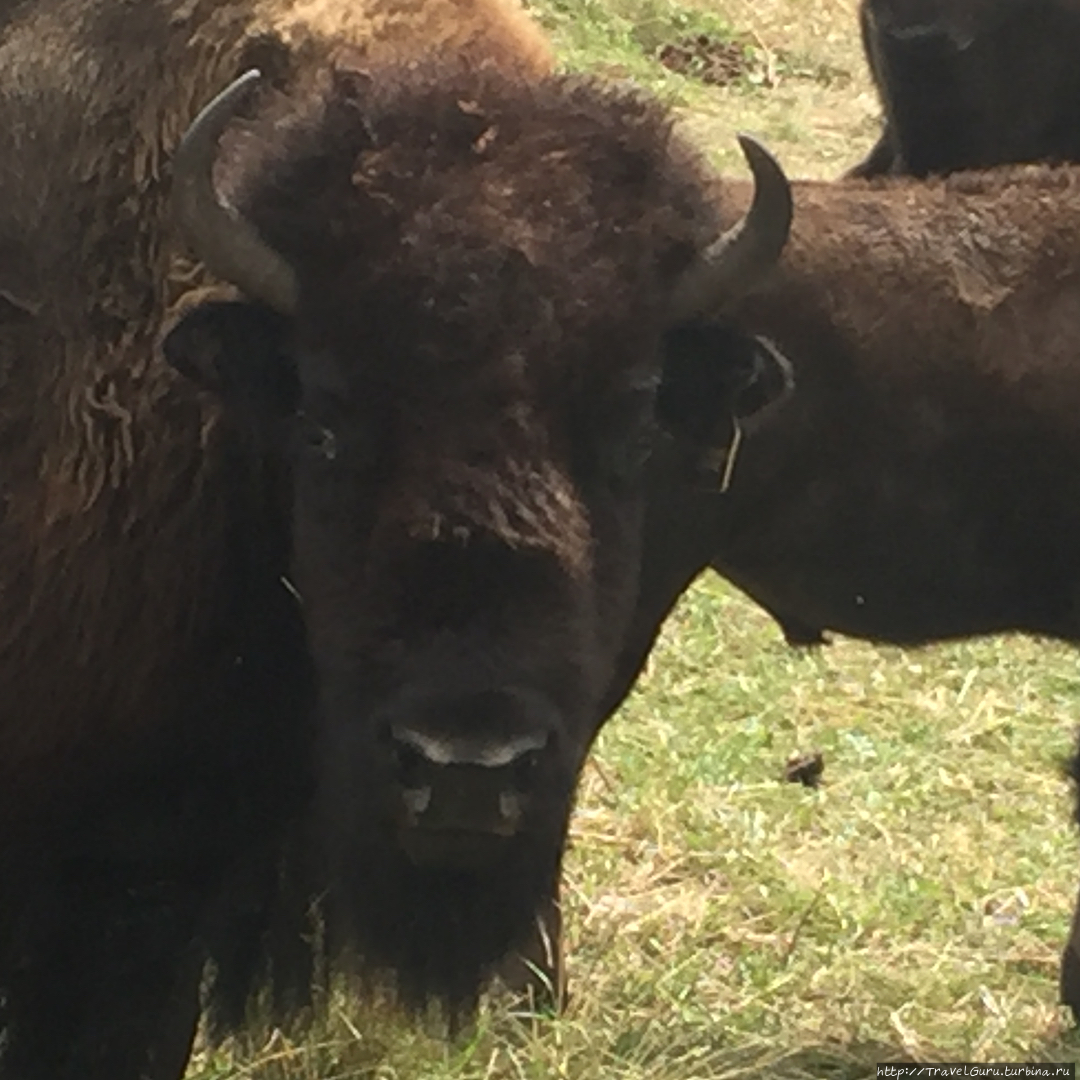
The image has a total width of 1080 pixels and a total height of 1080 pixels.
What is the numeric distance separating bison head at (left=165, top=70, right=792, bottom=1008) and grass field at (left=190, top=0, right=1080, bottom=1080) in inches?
37.6

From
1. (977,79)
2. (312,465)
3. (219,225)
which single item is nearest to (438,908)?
(312,465)

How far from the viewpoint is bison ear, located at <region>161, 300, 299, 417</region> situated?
2766 mm

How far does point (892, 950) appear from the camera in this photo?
4234mm

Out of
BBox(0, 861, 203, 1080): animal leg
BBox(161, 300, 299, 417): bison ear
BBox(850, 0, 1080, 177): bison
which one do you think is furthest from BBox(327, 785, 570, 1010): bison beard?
BBox(850, 0, 1080, 177): bison

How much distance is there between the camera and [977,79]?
4660mm

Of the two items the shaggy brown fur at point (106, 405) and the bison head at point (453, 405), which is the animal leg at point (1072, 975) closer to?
the bison head at point (453, 405)

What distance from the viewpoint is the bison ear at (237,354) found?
2.77 meters

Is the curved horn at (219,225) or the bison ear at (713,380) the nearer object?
the curved horn at (219,225)

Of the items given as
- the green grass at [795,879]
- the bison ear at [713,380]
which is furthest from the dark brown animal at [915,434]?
the bison ear at [713,380]

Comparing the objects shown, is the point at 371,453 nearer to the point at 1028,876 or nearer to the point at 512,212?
the point at 512,212

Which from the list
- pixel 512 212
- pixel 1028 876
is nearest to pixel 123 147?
pixel 512 212

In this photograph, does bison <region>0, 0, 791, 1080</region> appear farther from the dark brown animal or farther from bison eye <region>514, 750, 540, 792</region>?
the dark brown animal

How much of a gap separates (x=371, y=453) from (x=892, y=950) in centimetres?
198

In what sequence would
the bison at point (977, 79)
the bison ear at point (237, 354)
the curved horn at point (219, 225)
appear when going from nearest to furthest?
the curved horn at point (219, 225) < the bison ear at point (237, 354) < the bison at point (977, 79)
